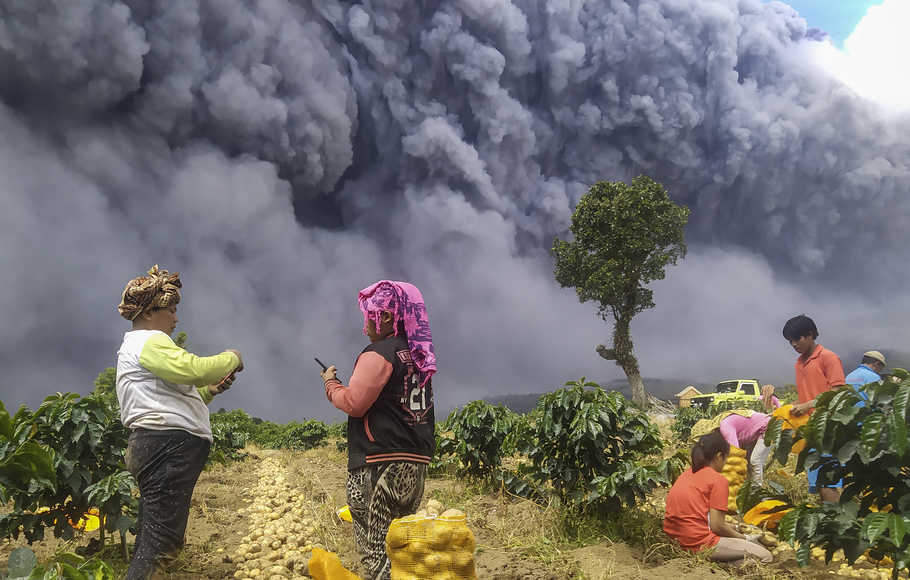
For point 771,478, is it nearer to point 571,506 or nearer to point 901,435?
point 571,506

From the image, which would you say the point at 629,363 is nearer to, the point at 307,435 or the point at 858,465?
the point at 307,435

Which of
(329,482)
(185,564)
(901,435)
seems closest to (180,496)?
(185,564)

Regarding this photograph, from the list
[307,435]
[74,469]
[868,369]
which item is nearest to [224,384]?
[74,469]

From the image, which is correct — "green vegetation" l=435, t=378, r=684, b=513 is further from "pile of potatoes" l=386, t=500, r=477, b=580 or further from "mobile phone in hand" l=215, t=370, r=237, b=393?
"mobile phone in hand" l=215, t=370, r=237, b=393

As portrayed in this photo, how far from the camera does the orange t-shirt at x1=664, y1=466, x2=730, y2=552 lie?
4.15 meters

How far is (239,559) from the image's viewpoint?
4.22 m

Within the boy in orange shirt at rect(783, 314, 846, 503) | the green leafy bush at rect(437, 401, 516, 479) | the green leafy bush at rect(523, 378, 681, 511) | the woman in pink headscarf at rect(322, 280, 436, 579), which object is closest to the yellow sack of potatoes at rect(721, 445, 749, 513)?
the boy in orange shirt at rect(783, 314, 846, 503)

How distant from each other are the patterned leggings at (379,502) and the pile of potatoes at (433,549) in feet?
2.10

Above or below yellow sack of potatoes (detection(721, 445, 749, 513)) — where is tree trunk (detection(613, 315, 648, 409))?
above

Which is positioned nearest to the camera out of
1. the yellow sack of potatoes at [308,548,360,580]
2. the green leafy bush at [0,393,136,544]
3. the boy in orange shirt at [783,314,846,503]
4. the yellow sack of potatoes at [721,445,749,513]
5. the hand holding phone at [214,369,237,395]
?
the yellow sack of potatoes at [308,548,360,580]

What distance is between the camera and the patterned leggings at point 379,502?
2.83m

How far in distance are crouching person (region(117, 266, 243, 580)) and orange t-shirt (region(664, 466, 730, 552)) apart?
3.31m

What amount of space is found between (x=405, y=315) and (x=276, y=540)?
2.74 meters

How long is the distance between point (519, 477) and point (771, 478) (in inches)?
125
